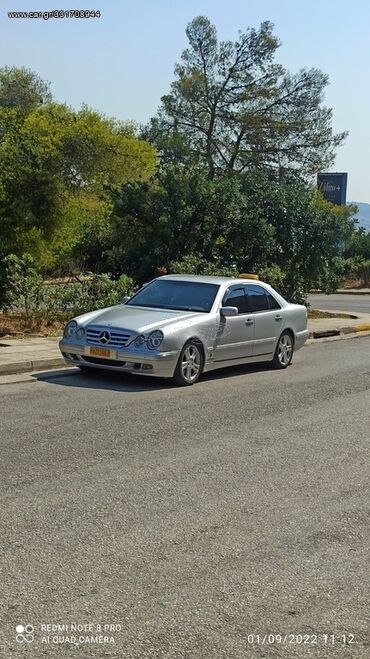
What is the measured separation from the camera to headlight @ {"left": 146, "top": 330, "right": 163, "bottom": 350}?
11.2 meters

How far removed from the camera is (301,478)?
708 centimetres

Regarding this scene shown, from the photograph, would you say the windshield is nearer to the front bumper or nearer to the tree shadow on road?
the tree shadow on road

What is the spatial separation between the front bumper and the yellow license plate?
0.18 feet

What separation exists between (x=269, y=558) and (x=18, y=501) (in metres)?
1.81

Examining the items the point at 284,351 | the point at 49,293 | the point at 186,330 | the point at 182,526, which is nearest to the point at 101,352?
the point at 186,330

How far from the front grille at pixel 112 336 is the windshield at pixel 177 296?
1.26 meters

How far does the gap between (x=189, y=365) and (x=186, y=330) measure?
0.47 metres

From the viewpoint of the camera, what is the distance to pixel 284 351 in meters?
14.0

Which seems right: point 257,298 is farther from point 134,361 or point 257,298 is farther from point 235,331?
point 134,361

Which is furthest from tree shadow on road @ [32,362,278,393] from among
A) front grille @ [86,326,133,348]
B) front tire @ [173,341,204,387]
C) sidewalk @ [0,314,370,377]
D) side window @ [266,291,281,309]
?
side window @ [266,291,281,309]

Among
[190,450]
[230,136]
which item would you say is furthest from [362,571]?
[230,136]

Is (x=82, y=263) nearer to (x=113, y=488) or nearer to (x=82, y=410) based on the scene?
(x=82, y=410)

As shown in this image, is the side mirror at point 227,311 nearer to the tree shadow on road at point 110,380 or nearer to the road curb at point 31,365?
the tree shadow on road at point 110,380

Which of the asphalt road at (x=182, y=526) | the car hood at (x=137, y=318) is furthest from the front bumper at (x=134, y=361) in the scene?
the asphalt road at (x=182, y=526)
